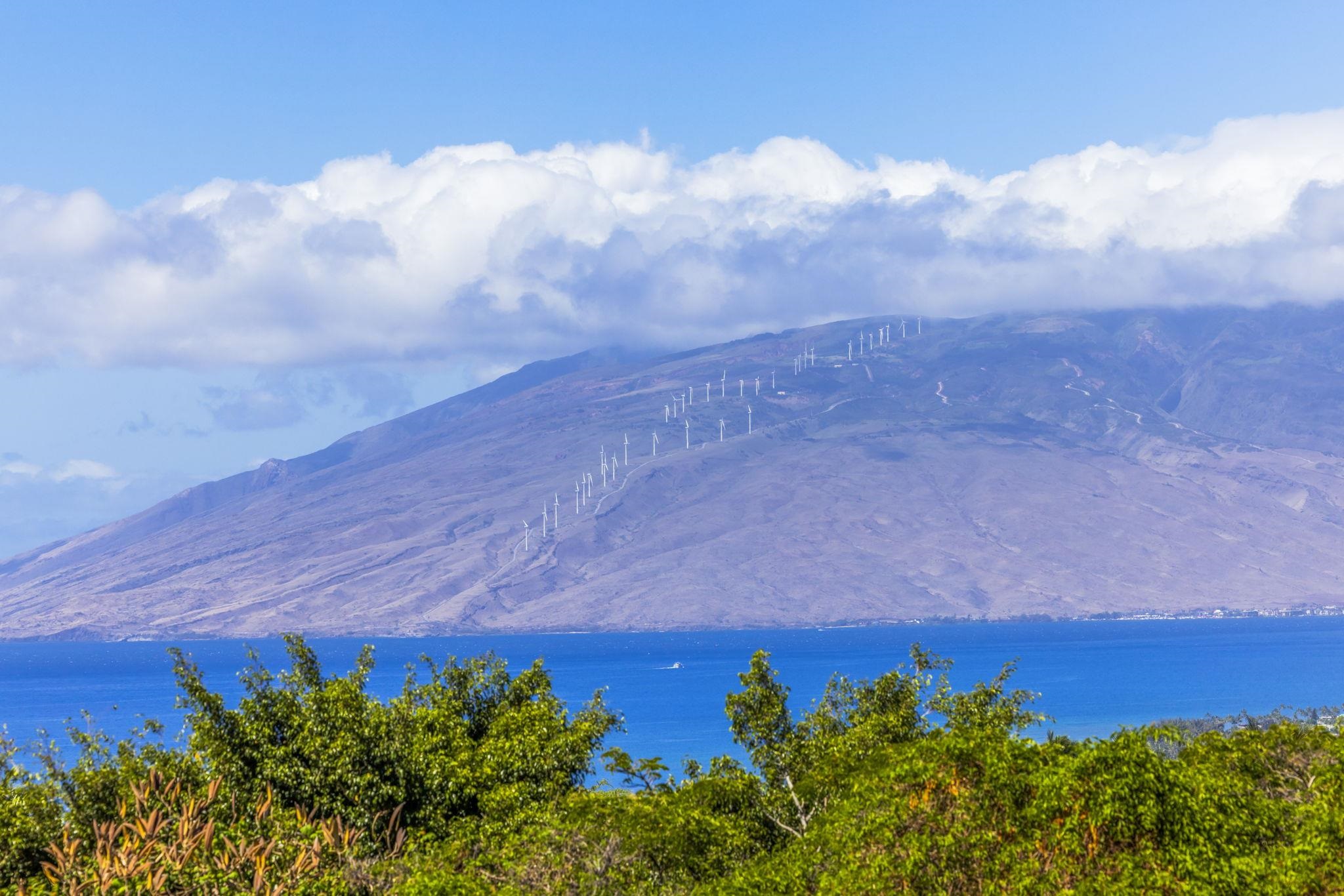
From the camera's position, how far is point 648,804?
31578mm

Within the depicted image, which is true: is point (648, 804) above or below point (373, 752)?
below

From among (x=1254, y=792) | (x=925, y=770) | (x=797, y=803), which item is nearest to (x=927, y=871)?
(x=925, y=770)

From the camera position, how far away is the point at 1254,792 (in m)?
24.9

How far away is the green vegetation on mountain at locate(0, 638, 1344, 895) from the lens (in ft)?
66.1

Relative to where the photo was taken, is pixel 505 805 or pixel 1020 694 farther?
pixel 1020 694

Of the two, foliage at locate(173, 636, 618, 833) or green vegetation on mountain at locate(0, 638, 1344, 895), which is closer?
green vegetation on mountain at locate(0, 638, 1344, 895)

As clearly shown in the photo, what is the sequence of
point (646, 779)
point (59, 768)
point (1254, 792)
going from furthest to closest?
1. point (646, 779)
2. point (59, 768)
3. point (1254, 792)

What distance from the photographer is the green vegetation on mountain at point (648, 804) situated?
2016 centimetres

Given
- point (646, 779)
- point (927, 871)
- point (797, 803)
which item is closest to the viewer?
point (927, 871)

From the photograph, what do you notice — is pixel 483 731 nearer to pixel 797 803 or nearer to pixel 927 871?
pixel 797 803

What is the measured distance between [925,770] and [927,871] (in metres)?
2.39

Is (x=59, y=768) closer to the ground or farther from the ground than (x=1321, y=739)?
farther from the ground

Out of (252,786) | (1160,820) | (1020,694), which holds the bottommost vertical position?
(1020,694)

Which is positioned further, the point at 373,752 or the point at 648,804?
the point at 373,752
